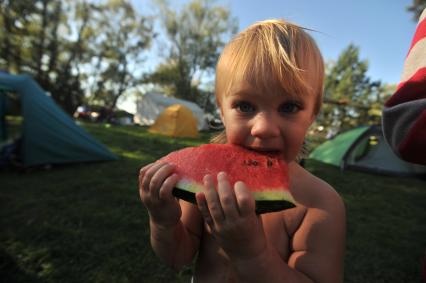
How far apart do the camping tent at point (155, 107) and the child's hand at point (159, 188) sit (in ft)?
64.2

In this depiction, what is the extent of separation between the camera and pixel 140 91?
4178cm

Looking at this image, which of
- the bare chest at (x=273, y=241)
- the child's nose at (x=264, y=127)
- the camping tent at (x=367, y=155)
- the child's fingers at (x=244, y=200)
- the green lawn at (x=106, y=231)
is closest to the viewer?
the child's fingers at (x=244, y=200)

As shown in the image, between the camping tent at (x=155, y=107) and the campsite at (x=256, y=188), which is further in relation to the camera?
the camping tent at (x=155, y=107)

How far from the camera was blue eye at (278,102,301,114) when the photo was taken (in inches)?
42.6

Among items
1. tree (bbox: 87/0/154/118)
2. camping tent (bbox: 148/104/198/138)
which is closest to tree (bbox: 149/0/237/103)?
tree (bbox: 87/0/154/118)

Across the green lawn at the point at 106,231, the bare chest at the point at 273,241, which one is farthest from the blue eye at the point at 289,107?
the green lawn at the point at 106,231

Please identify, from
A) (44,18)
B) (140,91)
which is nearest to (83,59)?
(44,18)

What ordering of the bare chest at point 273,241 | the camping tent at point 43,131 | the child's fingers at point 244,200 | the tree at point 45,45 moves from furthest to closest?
the tree at point 45,45 < the camping tent at point 43,131 < the bare chest at point 273,241 < the child's fingers at point 244,200

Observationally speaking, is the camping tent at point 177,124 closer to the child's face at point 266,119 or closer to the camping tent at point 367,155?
the camping tent at point 367,155

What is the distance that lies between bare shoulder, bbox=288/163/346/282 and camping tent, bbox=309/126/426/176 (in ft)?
23.8

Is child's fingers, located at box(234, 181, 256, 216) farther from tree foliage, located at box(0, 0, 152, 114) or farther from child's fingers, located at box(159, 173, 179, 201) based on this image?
tree foliage, located at box(0, 0, 152, 114)

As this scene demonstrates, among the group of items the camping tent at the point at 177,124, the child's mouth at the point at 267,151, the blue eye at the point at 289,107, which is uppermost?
the blue eye at the point at 289,107

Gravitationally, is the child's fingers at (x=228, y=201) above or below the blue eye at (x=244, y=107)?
below

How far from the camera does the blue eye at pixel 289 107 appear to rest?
3.55 ft
